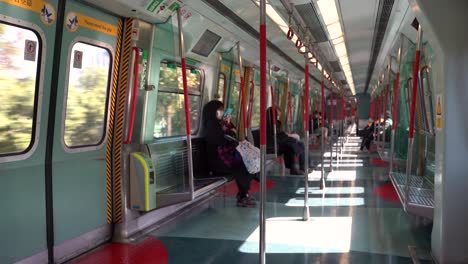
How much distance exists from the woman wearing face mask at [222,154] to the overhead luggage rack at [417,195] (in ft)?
7.15

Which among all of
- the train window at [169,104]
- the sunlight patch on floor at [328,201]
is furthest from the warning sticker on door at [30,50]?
the sunlight patch on floor at [328,201]

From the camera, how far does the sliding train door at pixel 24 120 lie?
3186 millimetres

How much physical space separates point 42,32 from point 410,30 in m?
5.16

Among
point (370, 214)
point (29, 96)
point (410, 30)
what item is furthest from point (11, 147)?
point (410, 30)

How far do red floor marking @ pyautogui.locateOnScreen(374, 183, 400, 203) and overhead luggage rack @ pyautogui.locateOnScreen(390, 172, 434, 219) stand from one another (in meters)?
0.55

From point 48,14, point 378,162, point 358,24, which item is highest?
point 358,24

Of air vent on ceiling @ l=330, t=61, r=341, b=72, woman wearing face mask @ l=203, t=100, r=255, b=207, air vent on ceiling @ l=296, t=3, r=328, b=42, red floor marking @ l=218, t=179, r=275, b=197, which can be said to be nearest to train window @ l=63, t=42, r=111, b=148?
woman wearing face mask @ l=203, t=100, r=255, b=207

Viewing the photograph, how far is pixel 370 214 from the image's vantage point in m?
5.81

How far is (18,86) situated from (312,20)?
478 centimetres

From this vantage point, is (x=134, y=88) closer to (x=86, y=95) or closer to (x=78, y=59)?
(x=86, y=95)

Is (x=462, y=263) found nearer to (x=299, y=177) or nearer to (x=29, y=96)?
(x=29, y=96)

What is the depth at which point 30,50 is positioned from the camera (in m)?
3.39

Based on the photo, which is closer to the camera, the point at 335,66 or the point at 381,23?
the point at 381,23

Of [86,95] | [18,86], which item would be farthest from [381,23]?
[18,86]
